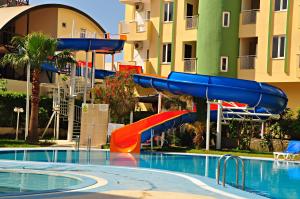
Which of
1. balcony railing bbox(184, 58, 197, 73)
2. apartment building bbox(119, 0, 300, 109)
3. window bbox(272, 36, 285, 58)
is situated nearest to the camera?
apartment building bbox(119, 0, 300, 109)

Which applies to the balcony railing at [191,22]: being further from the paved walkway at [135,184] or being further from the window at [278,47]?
the paved walkway at [135,184]

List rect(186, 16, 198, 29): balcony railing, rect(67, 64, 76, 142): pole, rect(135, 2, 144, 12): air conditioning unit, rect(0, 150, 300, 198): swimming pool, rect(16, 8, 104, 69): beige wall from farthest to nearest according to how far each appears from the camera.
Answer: rect(135, 2, 144, 12): air conditioning unit
rect(16, 8, 104, 69): beige wall
rect(186, 16, 198, 29): balcony railing
rect(67, 64, 76, 142): pole
rect(0, 150, 300, 198): swimming pool

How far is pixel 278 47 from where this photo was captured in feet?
109

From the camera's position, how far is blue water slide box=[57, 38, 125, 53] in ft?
102

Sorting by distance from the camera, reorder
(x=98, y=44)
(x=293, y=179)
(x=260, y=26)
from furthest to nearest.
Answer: (x=260, y=26) < (x=98, y=44) < (x=293, y=179)

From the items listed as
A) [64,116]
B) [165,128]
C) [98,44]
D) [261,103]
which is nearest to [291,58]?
[261,103]

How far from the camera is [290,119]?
2970 cm

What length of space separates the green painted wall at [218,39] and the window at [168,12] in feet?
14.0

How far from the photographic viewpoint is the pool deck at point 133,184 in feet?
34.5

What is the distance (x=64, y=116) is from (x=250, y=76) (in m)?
12.9

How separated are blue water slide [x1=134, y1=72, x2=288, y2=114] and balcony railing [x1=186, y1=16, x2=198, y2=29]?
10.4 meters

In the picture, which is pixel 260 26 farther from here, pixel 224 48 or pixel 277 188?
pixel 277 188

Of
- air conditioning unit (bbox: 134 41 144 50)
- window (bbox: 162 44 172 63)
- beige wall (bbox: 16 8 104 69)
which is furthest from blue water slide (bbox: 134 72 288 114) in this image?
beige wall (bbox: 16 8 104 69)

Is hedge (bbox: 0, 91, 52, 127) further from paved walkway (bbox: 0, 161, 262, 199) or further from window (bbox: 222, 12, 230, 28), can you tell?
window (bbox: 222, 12, 230, 28)
